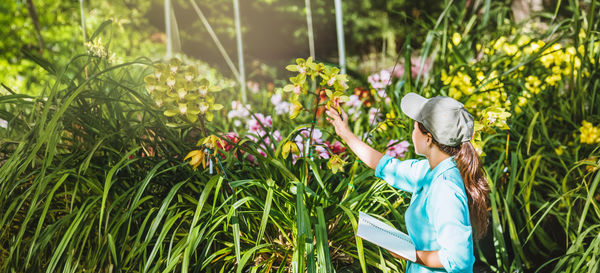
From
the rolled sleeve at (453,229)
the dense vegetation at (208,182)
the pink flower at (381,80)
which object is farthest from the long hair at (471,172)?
the pink flower at (381,80)

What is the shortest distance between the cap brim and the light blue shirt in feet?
0.55

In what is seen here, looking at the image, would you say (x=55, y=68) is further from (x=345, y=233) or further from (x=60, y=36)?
(x=60, y=36)

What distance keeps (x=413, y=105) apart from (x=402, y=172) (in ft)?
0.79

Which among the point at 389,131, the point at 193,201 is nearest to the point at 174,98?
the point at 193,201

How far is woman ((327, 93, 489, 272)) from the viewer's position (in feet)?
3.69

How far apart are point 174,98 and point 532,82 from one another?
2.21 m

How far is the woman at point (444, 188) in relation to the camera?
3.69 feet

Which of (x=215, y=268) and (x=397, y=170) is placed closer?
(x=397, y=170)

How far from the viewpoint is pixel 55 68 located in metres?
1.71

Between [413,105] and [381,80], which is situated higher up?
[413,105]

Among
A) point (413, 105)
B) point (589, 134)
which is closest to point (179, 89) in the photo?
point (413, 105)

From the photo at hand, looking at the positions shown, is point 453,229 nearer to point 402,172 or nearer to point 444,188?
point 444,188

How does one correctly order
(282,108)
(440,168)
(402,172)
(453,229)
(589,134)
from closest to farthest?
(453,229) < (440,168) < (402,172) < (589,134) < (282,108)

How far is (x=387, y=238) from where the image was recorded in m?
1.15
